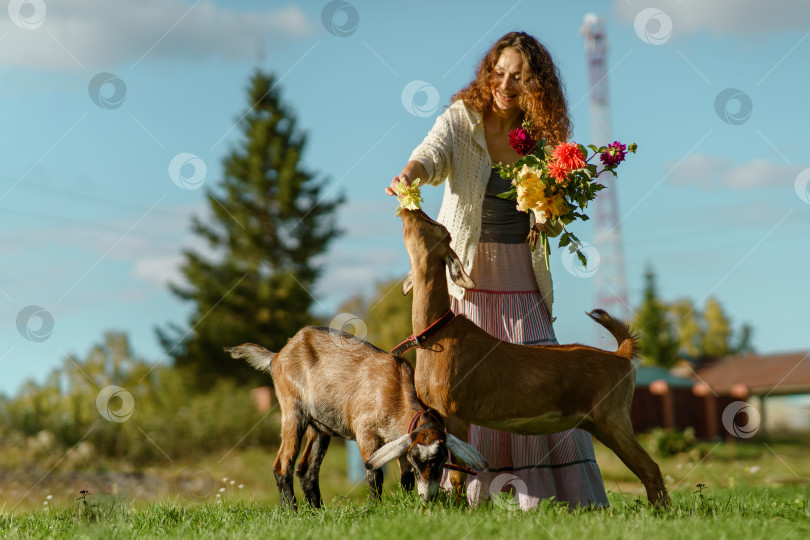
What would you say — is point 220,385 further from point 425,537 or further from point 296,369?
A: point 425,537

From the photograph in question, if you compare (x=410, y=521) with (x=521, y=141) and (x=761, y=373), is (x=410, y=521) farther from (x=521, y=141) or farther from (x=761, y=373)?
(x=761, y=373)

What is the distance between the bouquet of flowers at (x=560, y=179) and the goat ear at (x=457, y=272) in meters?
0.64

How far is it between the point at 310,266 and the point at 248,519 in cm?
1290

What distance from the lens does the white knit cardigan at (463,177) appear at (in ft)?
16.4

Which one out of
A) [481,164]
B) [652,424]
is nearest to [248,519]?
[481,164]

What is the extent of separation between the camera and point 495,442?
5.04 meters

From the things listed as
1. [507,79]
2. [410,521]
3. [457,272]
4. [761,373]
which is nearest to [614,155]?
[507,79]

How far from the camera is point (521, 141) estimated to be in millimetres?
4945

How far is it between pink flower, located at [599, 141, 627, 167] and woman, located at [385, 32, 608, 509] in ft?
1.61

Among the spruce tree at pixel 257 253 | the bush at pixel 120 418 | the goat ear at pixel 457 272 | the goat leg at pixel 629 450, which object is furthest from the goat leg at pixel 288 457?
the spruce tree at pixel 257 253

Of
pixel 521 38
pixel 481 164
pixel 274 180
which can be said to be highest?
pixel 274 180

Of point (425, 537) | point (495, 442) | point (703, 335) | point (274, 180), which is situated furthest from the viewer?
point (703, 335)

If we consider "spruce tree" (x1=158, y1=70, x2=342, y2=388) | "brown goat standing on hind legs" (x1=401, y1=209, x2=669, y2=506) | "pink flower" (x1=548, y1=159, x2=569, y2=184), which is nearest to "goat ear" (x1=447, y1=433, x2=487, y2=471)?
"brown goat standing on hind legs" (x1=401, y1=209, x2=669, y2=506)

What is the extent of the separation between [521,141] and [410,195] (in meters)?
1.06
